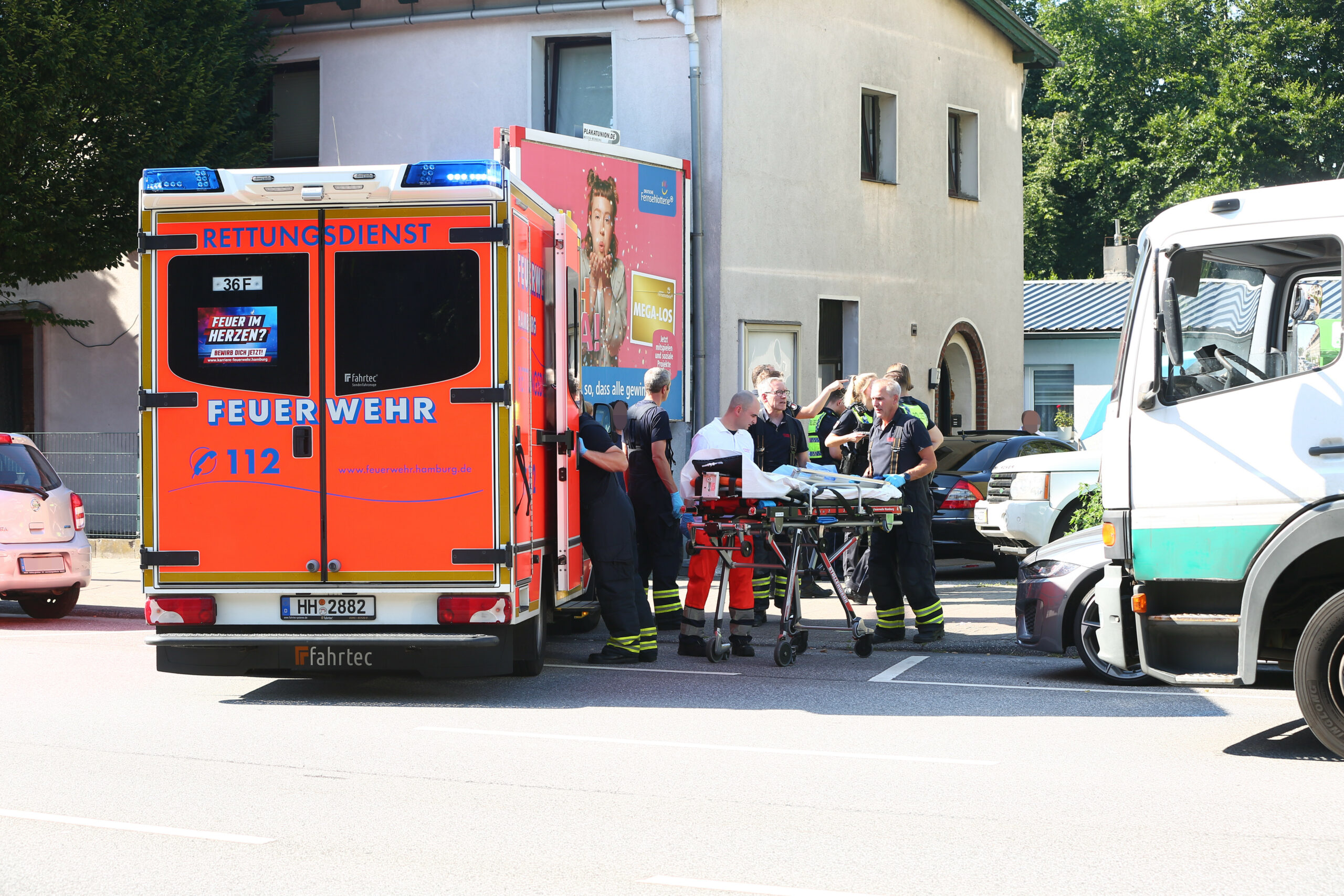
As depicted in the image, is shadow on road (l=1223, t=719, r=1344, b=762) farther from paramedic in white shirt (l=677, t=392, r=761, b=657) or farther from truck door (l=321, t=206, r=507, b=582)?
truck door (l=321, t=206, r=507, b=582)

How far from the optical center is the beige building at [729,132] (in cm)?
1842

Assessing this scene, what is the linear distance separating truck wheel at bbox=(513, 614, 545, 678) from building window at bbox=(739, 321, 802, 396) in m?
9.17

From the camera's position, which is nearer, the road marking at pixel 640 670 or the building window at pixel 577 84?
the road marking at pixel 640 670

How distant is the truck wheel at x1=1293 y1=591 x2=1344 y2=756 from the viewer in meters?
6.63

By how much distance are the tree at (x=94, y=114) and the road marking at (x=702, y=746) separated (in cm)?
1003

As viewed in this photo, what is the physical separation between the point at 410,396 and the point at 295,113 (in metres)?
13.1

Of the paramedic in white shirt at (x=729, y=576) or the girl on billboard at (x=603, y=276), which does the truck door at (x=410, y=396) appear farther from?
the girl on billboard at (x=603, y=276)

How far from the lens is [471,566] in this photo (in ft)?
27.9

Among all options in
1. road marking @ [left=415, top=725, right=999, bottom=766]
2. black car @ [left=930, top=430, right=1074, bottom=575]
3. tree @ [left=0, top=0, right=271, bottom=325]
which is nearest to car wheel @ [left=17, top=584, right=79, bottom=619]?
tree @ [left=0, top=0, right=271, bottom=325]

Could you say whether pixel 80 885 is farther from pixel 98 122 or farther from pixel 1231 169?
pixel 1231 169

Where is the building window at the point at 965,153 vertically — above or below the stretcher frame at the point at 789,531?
above

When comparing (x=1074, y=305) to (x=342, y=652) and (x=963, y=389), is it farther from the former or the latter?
(x=342, y=652)

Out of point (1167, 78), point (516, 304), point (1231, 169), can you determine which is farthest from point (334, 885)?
point (1167, 78)

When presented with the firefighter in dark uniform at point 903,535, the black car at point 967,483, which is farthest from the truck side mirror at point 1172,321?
the black car at point 967,483
